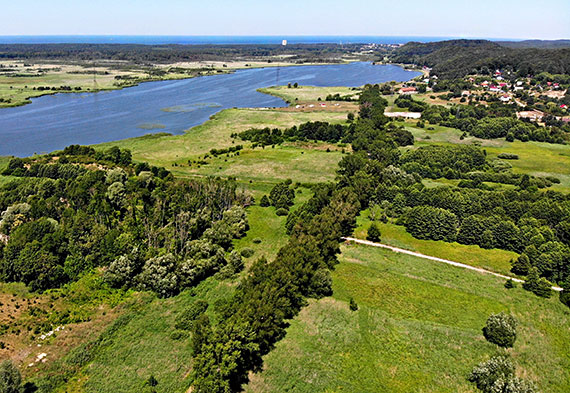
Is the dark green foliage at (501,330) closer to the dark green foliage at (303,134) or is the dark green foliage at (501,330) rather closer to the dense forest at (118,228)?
the dense forest at (118,228)

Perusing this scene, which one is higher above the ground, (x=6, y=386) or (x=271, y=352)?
(x=6, y=386)

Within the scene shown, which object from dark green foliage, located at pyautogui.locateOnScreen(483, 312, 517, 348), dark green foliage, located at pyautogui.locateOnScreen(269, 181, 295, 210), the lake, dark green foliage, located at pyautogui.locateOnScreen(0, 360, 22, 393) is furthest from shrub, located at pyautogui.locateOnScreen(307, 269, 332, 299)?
the lake

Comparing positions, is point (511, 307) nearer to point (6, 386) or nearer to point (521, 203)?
point (521, 203)

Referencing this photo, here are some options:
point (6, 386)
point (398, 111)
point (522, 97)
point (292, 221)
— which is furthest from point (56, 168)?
point (522, 97)

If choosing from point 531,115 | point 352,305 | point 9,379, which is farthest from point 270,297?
point 531,115

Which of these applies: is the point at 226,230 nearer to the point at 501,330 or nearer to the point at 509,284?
the point at 501,330

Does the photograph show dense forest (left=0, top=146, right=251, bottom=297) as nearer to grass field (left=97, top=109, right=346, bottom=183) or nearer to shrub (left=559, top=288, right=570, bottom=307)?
grass field (left=97, top=109, right=346, bottom=183)
